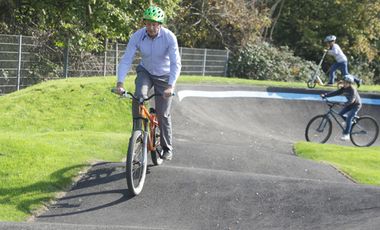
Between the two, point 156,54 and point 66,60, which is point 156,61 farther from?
point 66,60

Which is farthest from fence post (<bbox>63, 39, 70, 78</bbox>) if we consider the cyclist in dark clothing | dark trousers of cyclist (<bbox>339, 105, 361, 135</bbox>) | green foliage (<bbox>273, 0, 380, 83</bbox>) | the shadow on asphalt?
green foliage (<bbox>273, 0, 380, 83</bbox>)

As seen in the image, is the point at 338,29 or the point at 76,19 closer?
the point at 76,19

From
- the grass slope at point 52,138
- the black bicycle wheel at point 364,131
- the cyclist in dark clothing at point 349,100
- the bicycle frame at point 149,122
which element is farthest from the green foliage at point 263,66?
the bicycle frame at point 149,122

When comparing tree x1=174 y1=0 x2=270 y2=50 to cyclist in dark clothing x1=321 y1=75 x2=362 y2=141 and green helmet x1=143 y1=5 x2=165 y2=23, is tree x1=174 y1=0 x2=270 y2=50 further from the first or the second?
green helmet x1=143 y1=5 x2=165 y2=23

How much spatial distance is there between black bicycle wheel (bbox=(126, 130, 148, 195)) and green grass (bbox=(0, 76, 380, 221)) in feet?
3.02

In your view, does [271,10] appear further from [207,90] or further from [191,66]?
[207,90]

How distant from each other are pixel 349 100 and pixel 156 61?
849cm

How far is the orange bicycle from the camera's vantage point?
736 centimetres

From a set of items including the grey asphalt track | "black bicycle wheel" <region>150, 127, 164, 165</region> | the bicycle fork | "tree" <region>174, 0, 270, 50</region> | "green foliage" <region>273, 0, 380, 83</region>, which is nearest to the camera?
the grey asphalt track

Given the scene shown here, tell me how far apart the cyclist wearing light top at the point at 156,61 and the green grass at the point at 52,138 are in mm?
1433

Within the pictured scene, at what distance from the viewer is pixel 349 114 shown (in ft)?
51.6

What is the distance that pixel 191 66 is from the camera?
2958 centimetres

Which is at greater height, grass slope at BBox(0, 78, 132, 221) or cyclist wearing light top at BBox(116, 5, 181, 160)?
cyclist wearing light top at BBox(116, 5, 181, 160)

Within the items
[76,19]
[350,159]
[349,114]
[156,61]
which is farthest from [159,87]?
[76,19]
